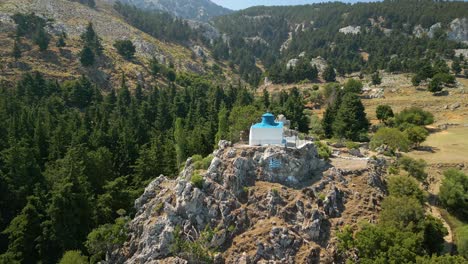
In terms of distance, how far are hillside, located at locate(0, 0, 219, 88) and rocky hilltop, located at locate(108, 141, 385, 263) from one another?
82.0 meters

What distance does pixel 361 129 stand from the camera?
248 ft

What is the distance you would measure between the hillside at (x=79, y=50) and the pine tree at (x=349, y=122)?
226ft

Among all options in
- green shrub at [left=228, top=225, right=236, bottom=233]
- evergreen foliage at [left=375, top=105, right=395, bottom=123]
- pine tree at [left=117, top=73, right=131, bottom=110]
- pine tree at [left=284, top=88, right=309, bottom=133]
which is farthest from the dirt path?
pine tree at [left=117, top=73, right=131, bottom=110]

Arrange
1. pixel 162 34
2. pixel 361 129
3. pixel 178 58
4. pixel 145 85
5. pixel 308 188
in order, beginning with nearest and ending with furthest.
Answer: pixel 308 188, pixel 361 129, pixel 145 85, pixel 178 58, pixel 162 34

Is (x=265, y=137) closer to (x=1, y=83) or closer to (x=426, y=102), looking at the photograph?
(x=426, y=102)

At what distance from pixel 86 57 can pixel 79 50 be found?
9.62m

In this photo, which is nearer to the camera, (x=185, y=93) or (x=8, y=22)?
(x=185, y=93)

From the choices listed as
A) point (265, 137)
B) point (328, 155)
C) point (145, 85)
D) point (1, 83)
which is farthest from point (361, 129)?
point (1, 83)

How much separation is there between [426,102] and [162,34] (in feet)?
425

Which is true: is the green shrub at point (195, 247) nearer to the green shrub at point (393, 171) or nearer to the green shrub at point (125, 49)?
the green shrub at point (393, 171)

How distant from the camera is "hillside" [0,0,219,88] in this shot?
113312 mm

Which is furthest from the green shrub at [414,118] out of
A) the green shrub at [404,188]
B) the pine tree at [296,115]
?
the green shrub at [404,188]

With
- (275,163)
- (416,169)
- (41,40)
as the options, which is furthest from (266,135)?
(41,40)

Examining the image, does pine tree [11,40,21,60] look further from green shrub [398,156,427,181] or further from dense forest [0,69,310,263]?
green shrub [398,156,427,181]
